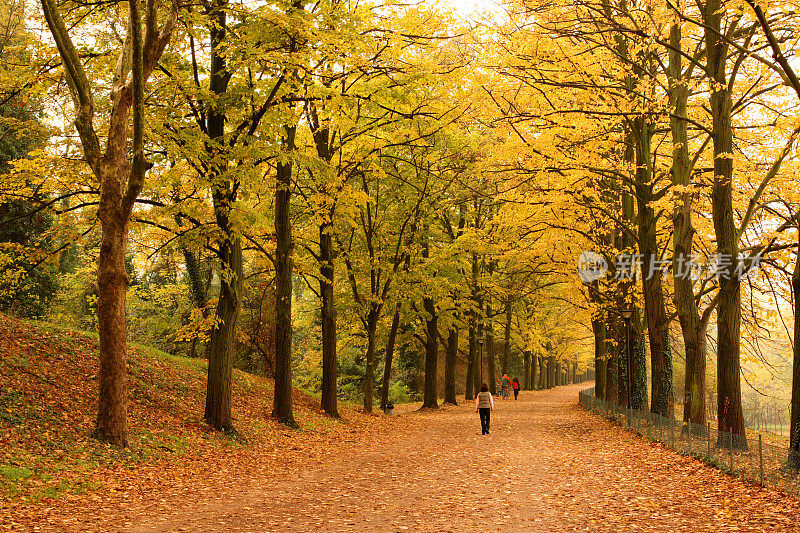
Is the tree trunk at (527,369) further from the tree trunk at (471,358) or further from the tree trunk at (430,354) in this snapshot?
the tree trunk at (430,354)

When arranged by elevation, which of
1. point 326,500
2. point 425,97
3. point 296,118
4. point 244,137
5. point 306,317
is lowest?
point 326,500

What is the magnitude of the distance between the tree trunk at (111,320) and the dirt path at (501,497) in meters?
2.86

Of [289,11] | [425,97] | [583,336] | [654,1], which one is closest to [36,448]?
[289,11]

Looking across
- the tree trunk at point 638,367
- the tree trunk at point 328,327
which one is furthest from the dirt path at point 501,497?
the tree trunk at point 328,327

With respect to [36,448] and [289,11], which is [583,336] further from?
[36,448]

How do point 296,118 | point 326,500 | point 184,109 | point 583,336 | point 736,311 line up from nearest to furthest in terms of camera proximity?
1. point 326,500
2. point 736,311
3. point 184,109
4. point 296,118
5. point 583,336

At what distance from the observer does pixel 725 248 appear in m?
11.6

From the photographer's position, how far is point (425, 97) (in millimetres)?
16828

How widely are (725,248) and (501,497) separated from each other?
6.64 meters

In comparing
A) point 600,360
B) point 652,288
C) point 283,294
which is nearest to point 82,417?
point 283,294

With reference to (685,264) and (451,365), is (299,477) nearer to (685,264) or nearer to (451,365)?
(685,264)

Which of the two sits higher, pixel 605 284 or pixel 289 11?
pixel 289 11

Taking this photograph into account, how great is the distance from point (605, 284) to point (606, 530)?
1645 cm

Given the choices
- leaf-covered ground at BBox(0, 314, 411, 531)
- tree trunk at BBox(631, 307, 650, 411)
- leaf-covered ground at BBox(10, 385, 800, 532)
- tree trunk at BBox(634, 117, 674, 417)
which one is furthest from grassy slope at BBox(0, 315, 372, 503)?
tree trunk at BBox(631, 307, 650, 411)
